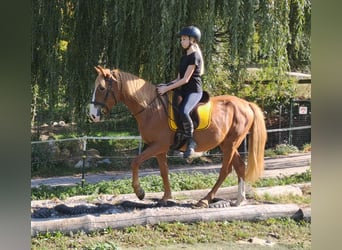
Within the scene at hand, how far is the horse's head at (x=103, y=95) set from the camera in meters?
4.27

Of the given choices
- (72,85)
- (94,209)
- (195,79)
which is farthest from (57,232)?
(195,79)

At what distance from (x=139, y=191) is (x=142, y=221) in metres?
0.26

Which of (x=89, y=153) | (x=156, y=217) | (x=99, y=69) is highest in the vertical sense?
(x=99, y=69)

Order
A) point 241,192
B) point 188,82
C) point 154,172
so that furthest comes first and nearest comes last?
point 241,192, point 154,172, point 188,82

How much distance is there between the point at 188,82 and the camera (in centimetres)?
427

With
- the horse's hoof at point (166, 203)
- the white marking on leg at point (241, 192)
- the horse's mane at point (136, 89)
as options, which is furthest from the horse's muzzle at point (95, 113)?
the white marking on leg at point (241, 192)

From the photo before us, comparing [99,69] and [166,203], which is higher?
[99,69]

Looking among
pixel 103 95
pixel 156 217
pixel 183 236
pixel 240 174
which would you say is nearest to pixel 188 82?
pixel 103 95

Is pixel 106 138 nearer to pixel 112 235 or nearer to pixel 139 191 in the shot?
pixel 139 191

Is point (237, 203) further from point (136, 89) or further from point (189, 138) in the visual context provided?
point (136, 89)

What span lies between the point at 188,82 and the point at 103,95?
73cm

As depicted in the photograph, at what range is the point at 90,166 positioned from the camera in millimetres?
4406
